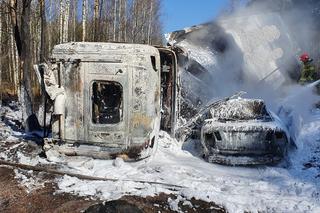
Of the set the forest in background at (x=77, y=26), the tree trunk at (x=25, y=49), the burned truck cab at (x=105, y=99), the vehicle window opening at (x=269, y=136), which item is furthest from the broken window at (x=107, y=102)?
the forest in background at (x=77, y=26)

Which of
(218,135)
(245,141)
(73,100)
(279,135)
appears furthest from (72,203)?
(279,135)

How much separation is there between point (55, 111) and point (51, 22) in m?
23.5

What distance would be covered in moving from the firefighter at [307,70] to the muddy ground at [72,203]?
30.0 feet

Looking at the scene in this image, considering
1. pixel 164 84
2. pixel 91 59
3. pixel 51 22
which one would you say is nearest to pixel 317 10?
pixel 164 84

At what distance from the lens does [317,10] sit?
47.5 feet

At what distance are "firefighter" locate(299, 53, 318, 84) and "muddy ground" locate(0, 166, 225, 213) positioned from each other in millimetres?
9150

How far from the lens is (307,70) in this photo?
13.5m

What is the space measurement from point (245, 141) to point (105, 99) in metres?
2.43

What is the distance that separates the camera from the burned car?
7270mm

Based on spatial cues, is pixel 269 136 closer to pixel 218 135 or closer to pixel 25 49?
pixel 218 135

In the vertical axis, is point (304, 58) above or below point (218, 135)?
above

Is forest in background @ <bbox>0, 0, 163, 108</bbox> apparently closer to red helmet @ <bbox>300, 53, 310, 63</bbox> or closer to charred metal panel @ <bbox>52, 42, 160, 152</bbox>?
red helmet @ <bbox>300, 53, 310, 63</bbox>

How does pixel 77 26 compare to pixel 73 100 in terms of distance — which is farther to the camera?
pixel 77 26

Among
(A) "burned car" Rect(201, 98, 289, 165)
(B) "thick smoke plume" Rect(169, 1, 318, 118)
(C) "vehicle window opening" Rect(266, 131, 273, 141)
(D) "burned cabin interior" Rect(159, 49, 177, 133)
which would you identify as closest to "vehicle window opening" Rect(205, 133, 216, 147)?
(A) "burned car" Rect(201, 98, 289, 165)
